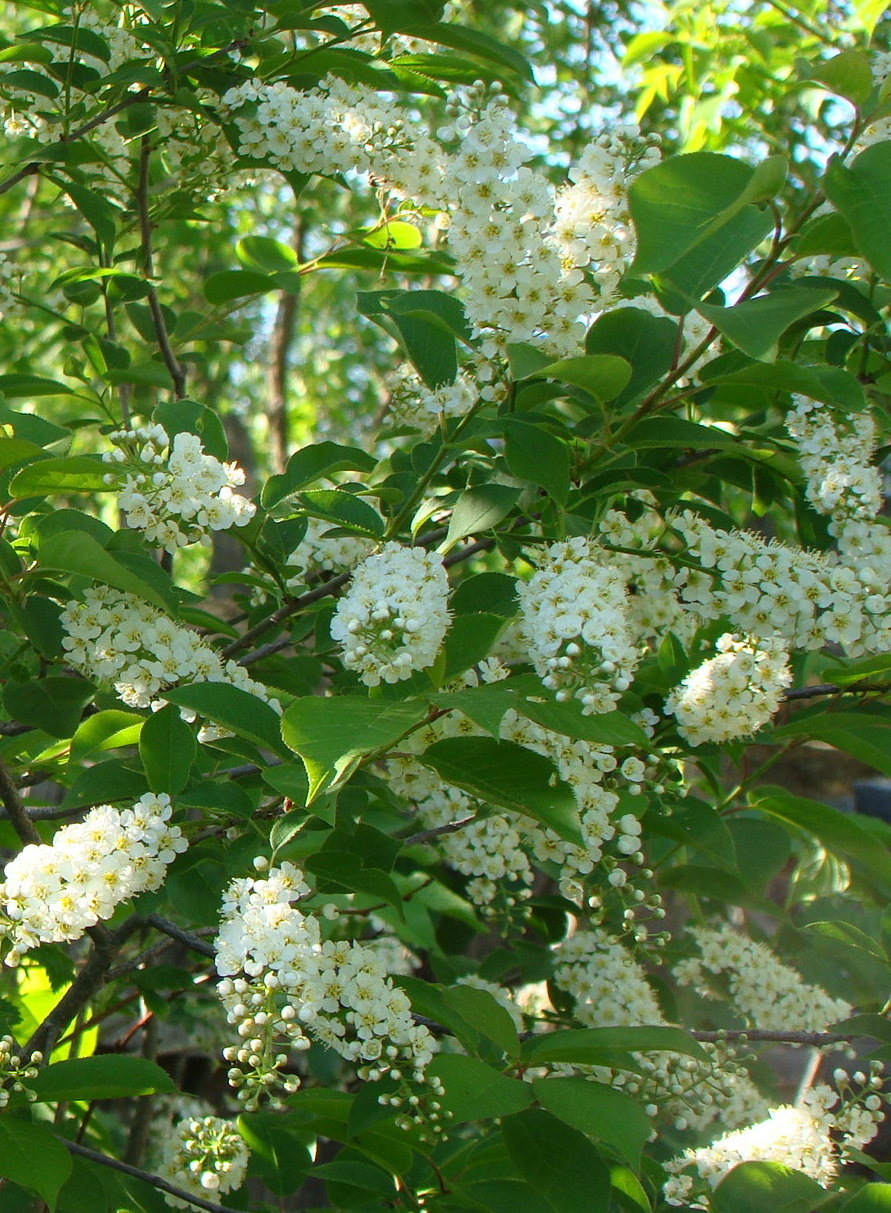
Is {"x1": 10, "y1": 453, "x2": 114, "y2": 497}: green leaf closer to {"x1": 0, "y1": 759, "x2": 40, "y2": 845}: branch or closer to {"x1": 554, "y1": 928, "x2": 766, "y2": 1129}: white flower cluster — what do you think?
{"x1": 0, "y1": 759, "x2": 40, "y2": 845}: branch

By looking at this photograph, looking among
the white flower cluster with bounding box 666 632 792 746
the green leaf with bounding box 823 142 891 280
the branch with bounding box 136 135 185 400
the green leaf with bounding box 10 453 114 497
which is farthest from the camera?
the branch with bounding box 136 135 185 400

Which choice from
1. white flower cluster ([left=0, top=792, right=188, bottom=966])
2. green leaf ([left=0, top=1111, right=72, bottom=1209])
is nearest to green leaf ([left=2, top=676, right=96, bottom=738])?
white flower cluster ([left=0, top=792, right=188, bottom=966])

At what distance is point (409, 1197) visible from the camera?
1424 mm

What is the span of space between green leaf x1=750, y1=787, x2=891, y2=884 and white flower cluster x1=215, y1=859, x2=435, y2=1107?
632mm

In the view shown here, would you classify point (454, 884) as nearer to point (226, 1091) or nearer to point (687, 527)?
point (687, 527)

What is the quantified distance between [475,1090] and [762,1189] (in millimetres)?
431

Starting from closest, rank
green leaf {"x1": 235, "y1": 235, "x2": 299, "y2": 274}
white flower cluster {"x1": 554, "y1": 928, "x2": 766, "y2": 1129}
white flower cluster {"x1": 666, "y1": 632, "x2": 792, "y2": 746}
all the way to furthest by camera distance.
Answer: white flower cluster {"x1": 666, "y1": 632, "x2": 792, "y2": 746}, white flower cluster {"x1": 554, "y1": 928, "x2": 766, "y2": 1129}, green leaf {"x1": 235, "y1": 235, "x2": 299, "y2": 274}

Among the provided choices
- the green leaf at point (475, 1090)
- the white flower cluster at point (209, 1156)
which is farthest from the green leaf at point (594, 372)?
the white flower cluster at point (209, 1156)

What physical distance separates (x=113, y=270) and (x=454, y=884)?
1221mm

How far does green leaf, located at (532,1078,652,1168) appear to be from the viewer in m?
1.11

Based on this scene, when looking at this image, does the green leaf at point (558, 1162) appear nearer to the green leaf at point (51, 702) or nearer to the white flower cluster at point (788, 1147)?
the white flower cluster at point (788, 1147)

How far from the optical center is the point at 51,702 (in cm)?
147

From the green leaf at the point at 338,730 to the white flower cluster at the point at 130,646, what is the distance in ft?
1.14

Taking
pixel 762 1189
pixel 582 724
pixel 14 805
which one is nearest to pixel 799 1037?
pixel 762 1189
